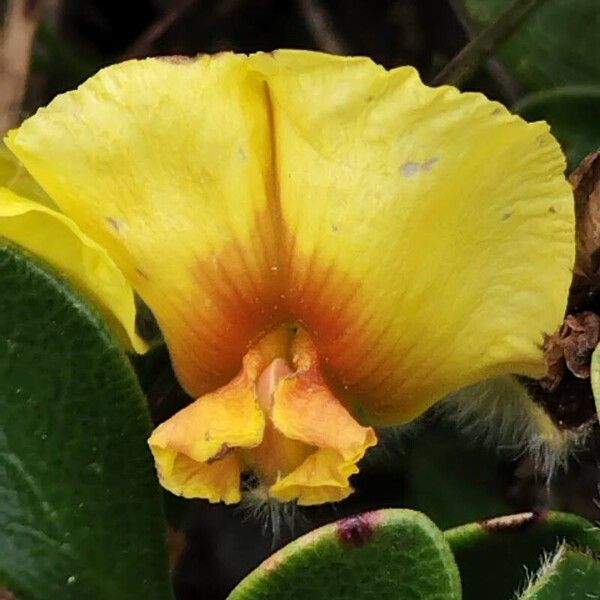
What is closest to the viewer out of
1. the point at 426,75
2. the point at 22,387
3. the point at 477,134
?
the point at 477,134

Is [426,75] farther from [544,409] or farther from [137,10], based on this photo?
[544,409]

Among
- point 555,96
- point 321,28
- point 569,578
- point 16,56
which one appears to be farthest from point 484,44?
point 569,578

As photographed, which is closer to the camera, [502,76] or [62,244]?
[62,244]

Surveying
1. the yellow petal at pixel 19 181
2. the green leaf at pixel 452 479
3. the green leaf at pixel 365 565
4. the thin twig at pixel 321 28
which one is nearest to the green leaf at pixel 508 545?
the green leaf at pixel 365 565

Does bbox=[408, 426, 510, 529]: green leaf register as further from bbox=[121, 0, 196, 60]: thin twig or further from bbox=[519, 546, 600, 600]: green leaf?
bbox=[121, 0, 196, 60]: thin twig

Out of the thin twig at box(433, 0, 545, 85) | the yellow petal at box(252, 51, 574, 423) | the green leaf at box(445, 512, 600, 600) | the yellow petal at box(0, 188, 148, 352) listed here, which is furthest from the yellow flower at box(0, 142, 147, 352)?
the thin twig at box(433, 0, 545, 85)

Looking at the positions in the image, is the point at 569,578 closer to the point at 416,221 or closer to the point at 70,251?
the point at 416,221

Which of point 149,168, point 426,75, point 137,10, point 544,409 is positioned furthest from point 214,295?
point 137,10
